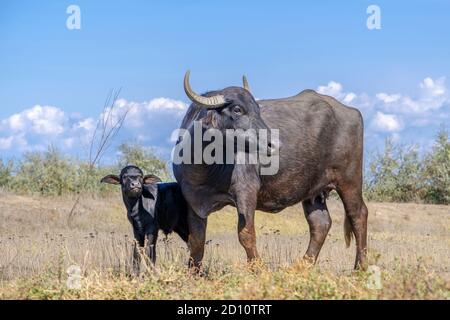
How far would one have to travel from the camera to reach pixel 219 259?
34.2ft

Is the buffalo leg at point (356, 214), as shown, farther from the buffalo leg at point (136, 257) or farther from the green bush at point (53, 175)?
the green bush at point (53, 175)

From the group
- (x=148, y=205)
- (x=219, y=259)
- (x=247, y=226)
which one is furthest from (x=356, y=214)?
(x=148, y=205)

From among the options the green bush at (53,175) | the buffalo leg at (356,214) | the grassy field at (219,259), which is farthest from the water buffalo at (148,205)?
the green bush at (53,175)

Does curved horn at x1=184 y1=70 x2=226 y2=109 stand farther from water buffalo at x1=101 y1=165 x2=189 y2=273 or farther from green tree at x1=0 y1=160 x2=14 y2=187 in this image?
green tree at x1=0 y1=160 x2=14 y2=187

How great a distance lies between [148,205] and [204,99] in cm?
231

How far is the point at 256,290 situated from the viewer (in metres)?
5.74

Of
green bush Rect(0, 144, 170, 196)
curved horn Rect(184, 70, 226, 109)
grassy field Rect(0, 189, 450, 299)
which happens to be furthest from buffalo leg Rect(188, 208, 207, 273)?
green bush Rect(0, 144, 170, 196)

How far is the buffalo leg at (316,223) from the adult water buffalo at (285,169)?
0.01 metres

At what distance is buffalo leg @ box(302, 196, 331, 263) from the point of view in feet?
32.6

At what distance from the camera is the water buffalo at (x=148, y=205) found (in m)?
9.61

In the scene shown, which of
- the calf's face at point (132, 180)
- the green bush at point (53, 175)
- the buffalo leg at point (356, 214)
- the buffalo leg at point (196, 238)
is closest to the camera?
the buffalo leg at point (196, 238)
